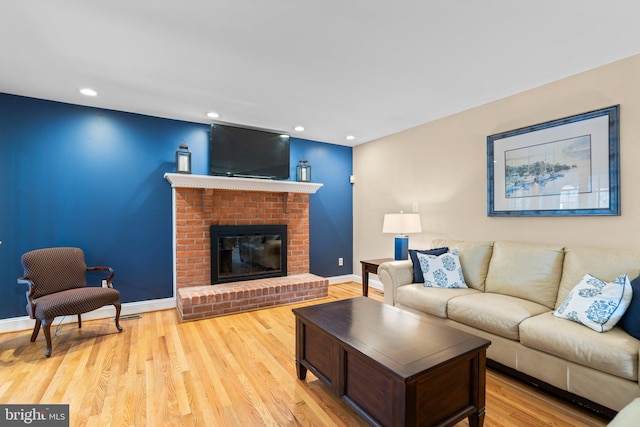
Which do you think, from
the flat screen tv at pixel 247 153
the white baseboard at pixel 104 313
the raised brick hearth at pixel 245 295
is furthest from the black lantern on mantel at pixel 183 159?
the white baseboard at pixel 104 313

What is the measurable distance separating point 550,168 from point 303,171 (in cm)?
299

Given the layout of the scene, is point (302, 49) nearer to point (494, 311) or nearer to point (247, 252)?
point (494, 311)

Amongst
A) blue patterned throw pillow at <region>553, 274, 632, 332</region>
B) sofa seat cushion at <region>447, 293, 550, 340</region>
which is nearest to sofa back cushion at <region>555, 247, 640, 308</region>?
blue patterned throw pillow at <region>553, 274, 632, 332</region>

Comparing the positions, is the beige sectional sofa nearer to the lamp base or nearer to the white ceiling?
the lamp base

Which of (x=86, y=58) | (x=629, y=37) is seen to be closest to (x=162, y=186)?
(x=86, y=58)

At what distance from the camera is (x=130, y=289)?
11.6 ft

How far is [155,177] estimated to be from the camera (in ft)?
12.0

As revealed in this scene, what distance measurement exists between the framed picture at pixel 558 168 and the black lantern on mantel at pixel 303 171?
96.0 inches

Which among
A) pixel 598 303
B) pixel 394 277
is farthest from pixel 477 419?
pixel 394 277

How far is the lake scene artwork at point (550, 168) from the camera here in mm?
2504

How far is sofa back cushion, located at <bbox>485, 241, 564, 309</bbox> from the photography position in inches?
94.8

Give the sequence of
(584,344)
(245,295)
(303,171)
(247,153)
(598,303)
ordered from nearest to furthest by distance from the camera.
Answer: (584,344), (598,303), (245,295), (247,153), (303,171)

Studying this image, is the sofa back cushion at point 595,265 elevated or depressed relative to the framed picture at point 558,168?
depressed

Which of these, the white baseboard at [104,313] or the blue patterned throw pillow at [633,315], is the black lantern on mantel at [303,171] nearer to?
the white baseboard at [104,313]
